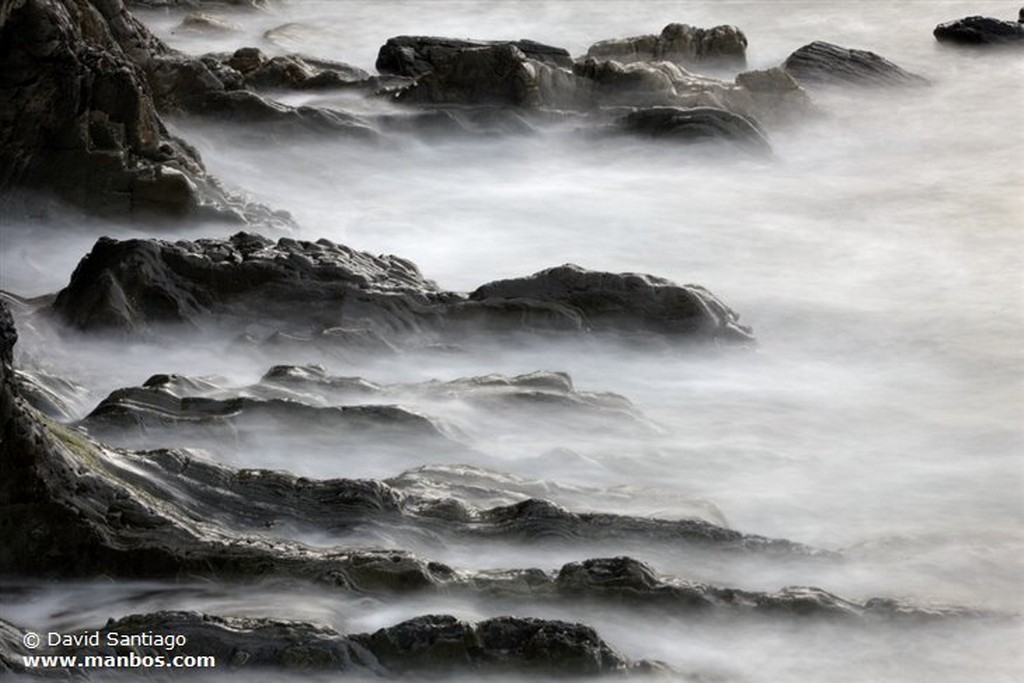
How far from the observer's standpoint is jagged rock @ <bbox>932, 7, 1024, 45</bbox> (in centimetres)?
1791

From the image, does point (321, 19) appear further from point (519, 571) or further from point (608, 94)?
point (519, 571)

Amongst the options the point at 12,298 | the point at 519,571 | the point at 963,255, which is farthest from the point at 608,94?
the point at 519,571

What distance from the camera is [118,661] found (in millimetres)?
6133

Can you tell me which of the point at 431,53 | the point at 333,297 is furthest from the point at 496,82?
the point at 333,297

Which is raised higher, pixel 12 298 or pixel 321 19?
pixel 321 19

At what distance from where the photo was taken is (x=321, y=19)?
62.3 feet

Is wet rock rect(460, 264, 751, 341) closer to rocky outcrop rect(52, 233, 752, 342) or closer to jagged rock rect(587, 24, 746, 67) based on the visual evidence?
rocky outcrop rect(52, 233, 752, 342)

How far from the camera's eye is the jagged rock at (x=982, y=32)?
58.7ft

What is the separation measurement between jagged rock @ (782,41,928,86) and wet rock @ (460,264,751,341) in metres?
6.33

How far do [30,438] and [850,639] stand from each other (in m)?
2.89

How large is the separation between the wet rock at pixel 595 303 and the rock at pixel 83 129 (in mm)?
2428

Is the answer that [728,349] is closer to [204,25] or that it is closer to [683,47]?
[683,47]

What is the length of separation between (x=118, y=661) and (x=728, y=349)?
5282mm

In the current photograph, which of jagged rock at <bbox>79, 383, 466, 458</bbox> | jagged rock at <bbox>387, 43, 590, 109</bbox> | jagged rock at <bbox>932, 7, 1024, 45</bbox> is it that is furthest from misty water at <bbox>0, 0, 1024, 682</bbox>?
jagged rock at <bbox>387, 43, 590, 109</bbox>
